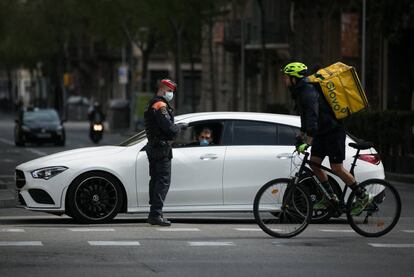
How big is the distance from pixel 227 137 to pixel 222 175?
49 cm

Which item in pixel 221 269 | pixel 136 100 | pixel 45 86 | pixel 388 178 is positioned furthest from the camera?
pixel 45 86

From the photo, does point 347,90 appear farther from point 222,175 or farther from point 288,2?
point 288,2

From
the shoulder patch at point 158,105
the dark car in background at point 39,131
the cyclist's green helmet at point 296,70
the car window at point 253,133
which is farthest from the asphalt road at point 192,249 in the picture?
the dark car in background at point 39,131

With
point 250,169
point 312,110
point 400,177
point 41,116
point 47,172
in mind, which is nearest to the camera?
point 312,110

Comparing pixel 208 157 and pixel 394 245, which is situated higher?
pixel 208 157

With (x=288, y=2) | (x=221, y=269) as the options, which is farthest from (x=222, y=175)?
(x=288, y=2)

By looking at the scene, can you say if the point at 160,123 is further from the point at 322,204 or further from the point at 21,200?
the point at 322,204

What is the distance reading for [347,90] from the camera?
13750 millimetres

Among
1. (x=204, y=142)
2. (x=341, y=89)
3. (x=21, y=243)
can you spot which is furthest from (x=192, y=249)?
(x=204, y=142)

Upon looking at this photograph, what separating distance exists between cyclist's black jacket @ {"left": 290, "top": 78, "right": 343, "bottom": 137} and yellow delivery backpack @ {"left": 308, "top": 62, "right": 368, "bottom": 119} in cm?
8

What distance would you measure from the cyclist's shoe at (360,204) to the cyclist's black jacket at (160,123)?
2.20 meters

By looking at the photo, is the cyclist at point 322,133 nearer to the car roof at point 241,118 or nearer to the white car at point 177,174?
the white car at point 177,174

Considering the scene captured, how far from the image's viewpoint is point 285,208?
13531 millimetres

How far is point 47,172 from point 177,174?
4.86ft
